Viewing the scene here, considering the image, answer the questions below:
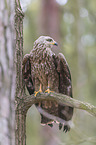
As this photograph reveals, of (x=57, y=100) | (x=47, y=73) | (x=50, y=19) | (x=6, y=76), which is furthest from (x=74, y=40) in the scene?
(x=6, y=76)

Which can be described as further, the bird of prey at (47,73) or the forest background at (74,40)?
the forest background at (74,40)

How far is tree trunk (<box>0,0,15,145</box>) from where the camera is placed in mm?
1572

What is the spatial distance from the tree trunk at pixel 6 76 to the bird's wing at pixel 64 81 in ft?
5.88

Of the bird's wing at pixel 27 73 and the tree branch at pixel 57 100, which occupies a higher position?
the bird's wing at pixel 27 73

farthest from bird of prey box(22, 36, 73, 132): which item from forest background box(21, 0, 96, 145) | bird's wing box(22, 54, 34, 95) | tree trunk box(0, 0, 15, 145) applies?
forest background box(21, 0, 96, 145)

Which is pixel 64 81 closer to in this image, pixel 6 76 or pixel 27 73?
pixel 27 73

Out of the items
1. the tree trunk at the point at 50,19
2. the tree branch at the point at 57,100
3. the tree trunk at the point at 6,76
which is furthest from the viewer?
the tree trunk at the point at 50,19

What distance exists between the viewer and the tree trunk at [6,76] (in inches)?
61.9

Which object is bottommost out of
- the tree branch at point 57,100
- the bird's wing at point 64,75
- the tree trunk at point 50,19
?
the tree branch at point 57,100

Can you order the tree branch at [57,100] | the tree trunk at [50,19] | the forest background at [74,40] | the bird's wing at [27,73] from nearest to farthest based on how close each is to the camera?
1. the tree branch at [57,100]
2. the bird's wing at [27,73]
3. the forest background at [74,40]
4. the tree trunk at [50,19]

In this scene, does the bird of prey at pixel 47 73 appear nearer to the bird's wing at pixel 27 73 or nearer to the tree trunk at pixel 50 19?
the bird's wing at pixel 27 73

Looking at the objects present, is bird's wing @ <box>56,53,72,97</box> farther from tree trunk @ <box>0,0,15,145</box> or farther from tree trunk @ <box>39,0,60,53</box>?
tree trunk @ <box>39,0,60,53</box>

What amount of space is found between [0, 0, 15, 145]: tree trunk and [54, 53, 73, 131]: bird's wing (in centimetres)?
179

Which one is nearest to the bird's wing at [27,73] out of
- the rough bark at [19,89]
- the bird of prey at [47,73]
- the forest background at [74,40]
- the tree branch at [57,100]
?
the bird of prey at [47,73]
